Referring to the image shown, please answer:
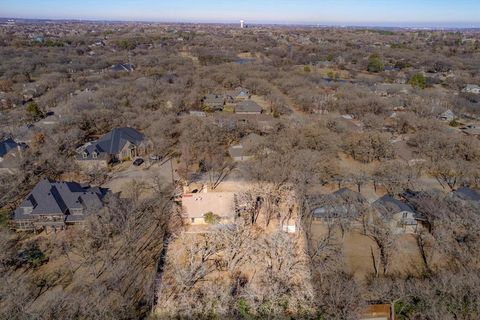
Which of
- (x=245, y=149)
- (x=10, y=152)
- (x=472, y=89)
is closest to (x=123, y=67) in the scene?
(x=10, y=152)

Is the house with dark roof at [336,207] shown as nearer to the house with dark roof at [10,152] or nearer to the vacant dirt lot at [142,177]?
the vacant dirt lot at [142,177]

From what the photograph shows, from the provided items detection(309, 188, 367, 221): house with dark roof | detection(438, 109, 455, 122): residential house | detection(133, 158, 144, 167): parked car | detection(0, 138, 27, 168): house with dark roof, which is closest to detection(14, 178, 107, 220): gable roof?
detection(133, 158, 144, 167): parked car

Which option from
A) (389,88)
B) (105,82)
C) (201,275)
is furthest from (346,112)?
(105,82)

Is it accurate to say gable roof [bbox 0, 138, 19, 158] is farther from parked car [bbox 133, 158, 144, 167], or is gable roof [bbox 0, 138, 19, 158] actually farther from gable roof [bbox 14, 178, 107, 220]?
parked car [bbox 133, 158, 144, 167]

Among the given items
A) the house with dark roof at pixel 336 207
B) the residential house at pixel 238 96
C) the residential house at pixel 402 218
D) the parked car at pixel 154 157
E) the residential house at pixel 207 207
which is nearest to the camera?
the residential house at pixel 402 218

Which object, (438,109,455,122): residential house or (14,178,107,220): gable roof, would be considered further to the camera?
(438,109,455,122): residential house

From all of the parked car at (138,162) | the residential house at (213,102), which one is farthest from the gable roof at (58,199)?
the residential house at (213,102)

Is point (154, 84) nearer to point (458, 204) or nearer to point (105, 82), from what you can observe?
point (105, 82)
